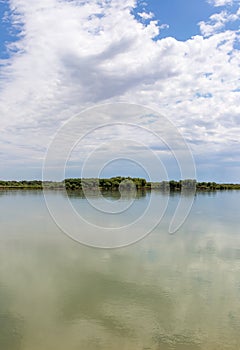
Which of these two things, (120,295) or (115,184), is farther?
(115,184)

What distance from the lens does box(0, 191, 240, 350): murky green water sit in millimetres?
4766

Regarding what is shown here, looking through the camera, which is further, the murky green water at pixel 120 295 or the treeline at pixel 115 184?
the treeline at pixel 115 184

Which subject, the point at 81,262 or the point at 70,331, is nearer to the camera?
the point at 70,331

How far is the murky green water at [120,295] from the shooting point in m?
4.77

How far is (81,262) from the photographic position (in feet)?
28.0

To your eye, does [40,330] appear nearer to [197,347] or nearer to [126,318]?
[126,318]

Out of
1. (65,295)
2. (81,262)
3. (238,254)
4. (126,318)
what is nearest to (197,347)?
(126,318)

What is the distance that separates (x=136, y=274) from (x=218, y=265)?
2022 mm

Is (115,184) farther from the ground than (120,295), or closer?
farther from the ground

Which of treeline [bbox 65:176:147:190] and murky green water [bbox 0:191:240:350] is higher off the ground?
treeline [bbox 65:176:147:190]

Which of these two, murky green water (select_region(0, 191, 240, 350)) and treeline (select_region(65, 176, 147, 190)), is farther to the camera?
treeline (select_region(65, 176, 147, 190))

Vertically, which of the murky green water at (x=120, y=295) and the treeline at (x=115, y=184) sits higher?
the treeline at (x=115, y=184)

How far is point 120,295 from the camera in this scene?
6281 mm

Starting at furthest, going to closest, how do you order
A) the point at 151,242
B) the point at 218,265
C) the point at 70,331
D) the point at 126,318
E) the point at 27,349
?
the point at 151,242 < the point at 218,265 < the point at 126,318 < the point at 70,331 < the point at 27,349
